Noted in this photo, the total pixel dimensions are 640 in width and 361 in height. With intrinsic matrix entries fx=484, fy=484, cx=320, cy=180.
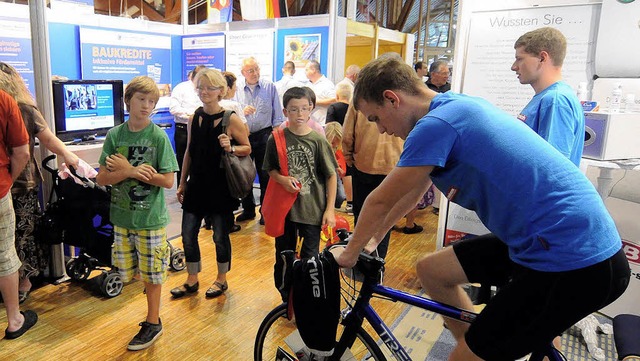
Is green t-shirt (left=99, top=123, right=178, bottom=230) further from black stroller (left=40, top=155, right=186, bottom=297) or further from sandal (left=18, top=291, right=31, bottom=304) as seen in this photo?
sandal (left=18, top=291, right=31, bottom=304)

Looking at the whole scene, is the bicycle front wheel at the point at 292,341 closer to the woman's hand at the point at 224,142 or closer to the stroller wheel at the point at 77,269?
the woman's hand at the point at 224,142

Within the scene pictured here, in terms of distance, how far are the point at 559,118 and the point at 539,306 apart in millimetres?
1109

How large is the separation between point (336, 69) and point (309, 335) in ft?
14.5

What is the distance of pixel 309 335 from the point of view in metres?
1.68

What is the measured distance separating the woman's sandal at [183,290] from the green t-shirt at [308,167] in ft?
3.28

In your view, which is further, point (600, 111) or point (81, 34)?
point (81, 34)

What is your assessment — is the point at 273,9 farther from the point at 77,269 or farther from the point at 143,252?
the point at 143,252

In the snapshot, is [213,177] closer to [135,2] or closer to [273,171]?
[273,171]

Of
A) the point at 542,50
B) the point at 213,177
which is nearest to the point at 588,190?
the point at 542,50

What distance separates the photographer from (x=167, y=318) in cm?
295

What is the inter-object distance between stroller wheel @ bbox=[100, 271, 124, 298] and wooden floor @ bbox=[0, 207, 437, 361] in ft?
0.13

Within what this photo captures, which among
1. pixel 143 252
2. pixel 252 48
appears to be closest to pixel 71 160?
pixel 143 252

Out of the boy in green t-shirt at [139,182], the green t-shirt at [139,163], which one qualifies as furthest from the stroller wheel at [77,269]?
the green t-shirt at [139,163]

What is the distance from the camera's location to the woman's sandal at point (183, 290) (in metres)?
3.22
